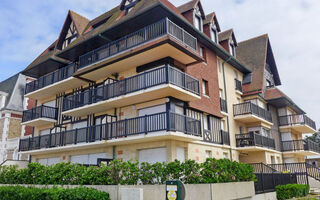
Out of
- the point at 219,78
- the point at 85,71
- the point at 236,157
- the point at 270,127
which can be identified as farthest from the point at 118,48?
the point at 270,127

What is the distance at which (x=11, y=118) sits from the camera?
31.0m

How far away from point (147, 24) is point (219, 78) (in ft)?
28.4

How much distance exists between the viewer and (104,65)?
61.2 feet

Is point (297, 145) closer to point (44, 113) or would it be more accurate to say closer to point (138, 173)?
point (138, 173)

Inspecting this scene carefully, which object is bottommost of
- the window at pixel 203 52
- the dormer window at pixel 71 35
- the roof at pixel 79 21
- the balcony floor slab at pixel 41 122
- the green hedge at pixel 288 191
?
the green hedge at pixel 288 191

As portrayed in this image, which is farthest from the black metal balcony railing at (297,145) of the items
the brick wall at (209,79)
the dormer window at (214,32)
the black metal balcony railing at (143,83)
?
the black metal balcony railing at (143,83)

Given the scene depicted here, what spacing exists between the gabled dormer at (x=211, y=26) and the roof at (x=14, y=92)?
2279 centimetres

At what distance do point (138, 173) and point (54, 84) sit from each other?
Answer: 1459 centimetres

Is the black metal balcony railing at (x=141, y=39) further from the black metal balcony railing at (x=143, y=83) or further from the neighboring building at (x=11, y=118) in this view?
the neighboring building at (x=11, y=118)

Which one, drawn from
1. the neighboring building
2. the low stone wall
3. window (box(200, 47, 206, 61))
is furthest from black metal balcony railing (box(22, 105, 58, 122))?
the low stone wall

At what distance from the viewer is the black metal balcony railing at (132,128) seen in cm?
1491

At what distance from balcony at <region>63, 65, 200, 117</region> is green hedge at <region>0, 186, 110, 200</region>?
22.7ft

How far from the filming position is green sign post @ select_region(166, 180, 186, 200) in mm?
6909

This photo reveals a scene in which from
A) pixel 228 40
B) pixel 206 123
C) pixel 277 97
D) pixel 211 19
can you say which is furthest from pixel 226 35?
pixel 206 123
